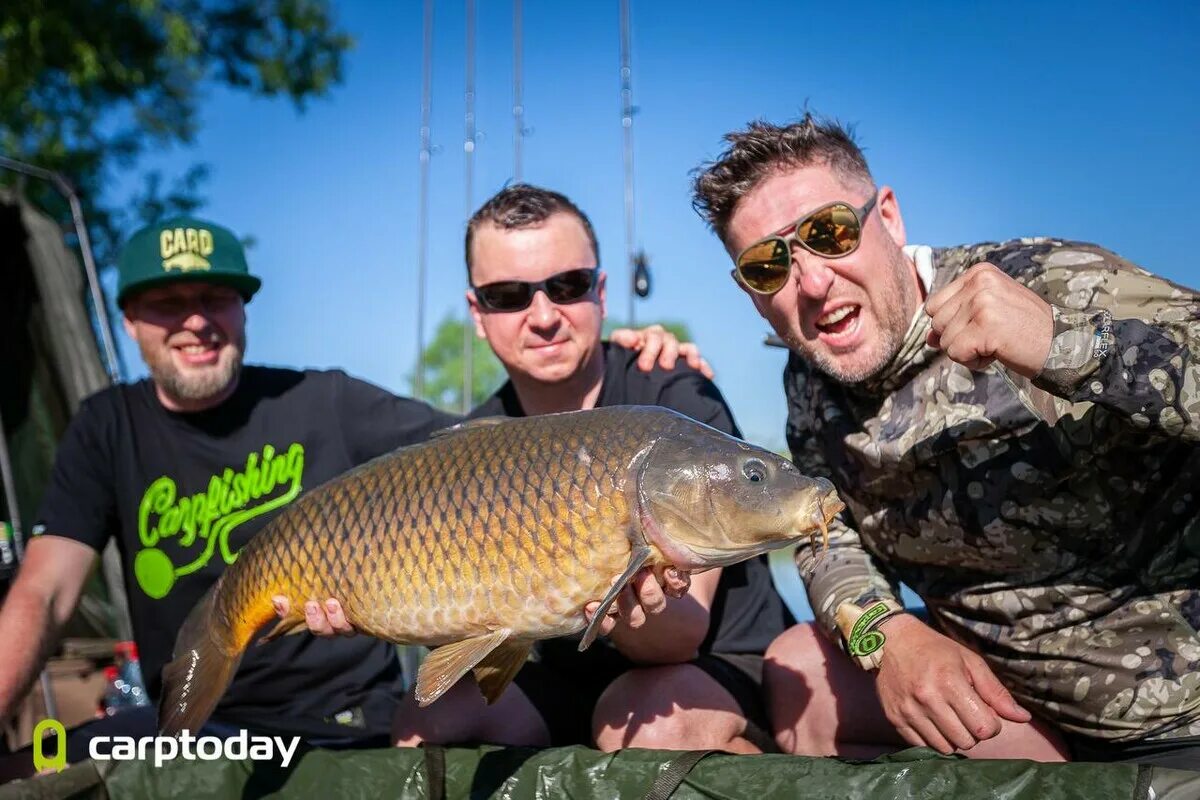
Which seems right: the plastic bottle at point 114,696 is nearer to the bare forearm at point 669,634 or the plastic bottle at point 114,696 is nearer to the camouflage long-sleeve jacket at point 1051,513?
the bare forearm at point 669,634

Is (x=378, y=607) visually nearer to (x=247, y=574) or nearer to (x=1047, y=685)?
(x=247, y=574)

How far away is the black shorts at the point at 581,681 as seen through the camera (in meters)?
2.57

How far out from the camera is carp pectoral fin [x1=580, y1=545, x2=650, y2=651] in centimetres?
176

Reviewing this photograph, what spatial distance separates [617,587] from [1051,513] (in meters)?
0.86

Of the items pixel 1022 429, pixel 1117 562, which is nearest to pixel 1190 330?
pixel 1022 429

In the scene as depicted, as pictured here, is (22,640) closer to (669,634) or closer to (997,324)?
(669,634)

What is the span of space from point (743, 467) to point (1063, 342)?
1.75 feet

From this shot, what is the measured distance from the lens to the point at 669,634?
234cm

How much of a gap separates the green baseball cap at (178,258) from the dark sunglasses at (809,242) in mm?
1542

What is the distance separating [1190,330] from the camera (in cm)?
168

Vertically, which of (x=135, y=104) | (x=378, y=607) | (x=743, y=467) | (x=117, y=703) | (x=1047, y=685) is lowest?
(x=117, y=703)

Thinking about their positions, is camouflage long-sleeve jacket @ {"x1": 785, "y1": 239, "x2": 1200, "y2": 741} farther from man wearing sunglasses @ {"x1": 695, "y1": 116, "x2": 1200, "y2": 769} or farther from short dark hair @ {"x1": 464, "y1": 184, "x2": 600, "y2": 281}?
short dark hair @ {"x1": 464, "y1": 184, "x2": 600, "y2": 281}

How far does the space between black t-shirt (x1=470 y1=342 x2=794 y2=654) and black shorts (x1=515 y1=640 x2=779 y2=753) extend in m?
0.07

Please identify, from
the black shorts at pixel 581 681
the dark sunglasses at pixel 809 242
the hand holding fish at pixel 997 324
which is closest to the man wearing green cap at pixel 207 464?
the black shorts at pixel 581 681
